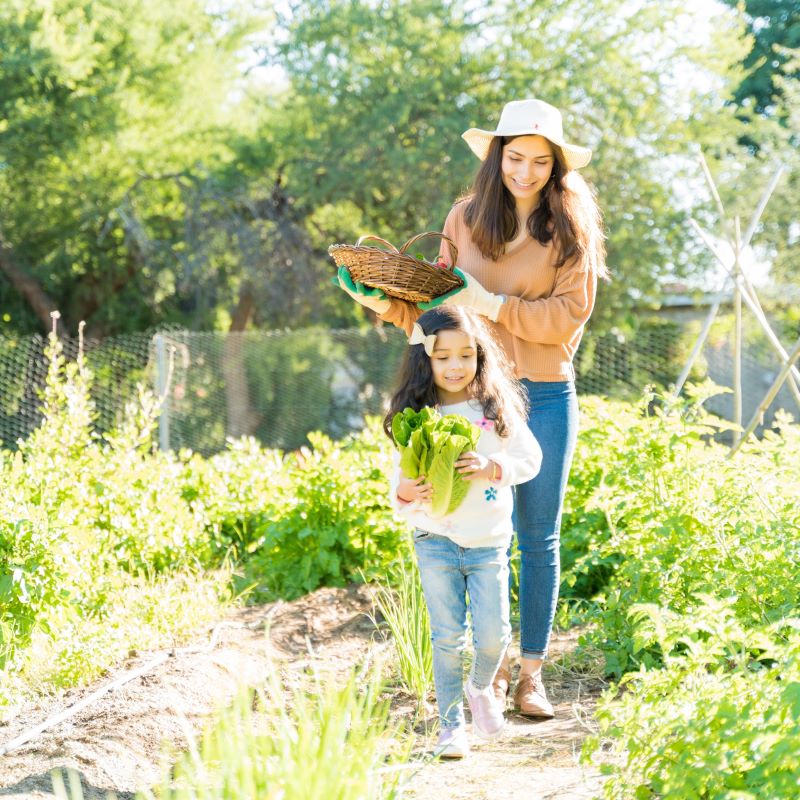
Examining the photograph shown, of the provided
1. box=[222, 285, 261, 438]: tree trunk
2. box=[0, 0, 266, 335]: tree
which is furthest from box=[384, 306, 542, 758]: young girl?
box=[0, 0, 266, 335]: tree

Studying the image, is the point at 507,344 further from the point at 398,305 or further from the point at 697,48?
the point at 697,48

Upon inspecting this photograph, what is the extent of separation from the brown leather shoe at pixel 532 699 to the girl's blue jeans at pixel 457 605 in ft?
1.39

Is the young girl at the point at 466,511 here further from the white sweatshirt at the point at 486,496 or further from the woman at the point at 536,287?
the woman at the point at 536,287

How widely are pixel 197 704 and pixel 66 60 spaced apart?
11.7 m

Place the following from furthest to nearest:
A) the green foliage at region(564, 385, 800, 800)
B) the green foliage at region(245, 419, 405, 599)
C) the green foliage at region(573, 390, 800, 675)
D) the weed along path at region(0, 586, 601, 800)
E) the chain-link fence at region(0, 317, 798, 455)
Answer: the chain-link fence at region(0, 317, 798, 455)
the green foliage at region(245, 419, 405, 599)
the green foliage at region(573, 390, 800, 675)
the weed along path at region(0, 586, 601, 800)
the green foliage at region(564, 385, 800, 800)

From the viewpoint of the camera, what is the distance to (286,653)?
3941 millimetres

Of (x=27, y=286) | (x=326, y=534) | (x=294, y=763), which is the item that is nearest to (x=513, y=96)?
(x=27, y=286)

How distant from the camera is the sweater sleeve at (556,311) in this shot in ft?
10.2

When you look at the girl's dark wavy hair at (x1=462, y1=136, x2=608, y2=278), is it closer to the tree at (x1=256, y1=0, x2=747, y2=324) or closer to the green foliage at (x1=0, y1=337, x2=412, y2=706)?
the green foliage at (x1=0, y1=337, x2=412, y2=706)

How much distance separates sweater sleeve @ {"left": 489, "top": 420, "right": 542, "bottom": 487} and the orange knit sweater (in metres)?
0.32

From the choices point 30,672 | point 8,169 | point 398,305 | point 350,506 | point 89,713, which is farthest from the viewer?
point 8,169

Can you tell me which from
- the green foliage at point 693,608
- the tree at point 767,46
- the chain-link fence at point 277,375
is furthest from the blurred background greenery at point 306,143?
the green foliage at point 693,608

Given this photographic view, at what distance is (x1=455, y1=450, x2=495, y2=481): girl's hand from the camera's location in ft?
8.87

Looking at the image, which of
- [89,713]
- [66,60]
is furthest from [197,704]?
[66,60]
